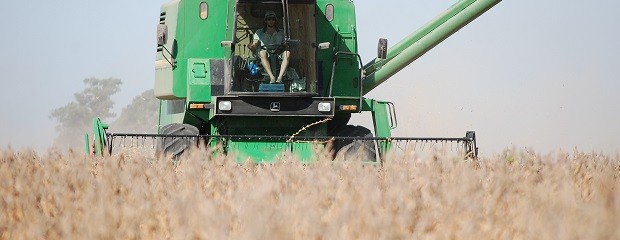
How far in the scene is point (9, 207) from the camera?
3.70 m

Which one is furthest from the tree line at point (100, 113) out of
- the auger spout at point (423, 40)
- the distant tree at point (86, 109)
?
the auger spout at point (423, 40)

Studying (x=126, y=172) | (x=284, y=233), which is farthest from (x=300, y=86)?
(x=284, y=233)

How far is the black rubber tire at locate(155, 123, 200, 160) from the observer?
1024 cm

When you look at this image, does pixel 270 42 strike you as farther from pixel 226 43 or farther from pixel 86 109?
pixel 86 109

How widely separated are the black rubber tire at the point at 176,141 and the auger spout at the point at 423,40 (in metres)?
2.17

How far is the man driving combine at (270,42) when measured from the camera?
1018 cm

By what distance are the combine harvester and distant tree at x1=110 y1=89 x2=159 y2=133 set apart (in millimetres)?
40242

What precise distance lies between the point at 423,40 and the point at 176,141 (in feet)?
10.6

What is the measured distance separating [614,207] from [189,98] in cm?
863

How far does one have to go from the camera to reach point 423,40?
38.8ft

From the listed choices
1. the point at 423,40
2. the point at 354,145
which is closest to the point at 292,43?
the point at 354,145

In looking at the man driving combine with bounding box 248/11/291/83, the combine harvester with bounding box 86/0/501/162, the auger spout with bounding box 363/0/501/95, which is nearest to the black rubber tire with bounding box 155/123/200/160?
the combine harvester with bounding box 86/0/501/162

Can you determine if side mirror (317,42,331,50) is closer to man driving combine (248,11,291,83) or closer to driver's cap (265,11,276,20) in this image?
man driving combine (248,11,291,83)

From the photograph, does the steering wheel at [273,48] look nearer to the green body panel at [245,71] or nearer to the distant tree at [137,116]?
the green body panel at [245,71]
